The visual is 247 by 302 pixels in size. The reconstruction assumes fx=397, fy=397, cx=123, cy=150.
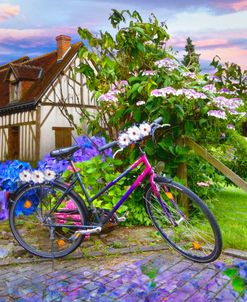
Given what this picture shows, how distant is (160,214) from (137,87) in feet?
5.40

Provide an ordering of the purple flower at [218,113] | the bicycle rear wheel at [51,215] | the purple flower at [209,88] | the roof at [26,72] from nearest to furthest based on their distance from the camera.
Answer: the bicycle rear wheel at [51,215], the purple flower at [218,113], the purple flower at [209,88], the roof at [26,72]

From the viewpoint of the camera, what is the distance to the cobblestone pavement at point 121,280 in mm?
2717

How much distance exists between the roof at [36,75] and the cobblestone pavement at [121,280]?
48.0 ft

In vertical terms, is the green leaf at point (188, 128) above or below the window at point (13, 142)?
above

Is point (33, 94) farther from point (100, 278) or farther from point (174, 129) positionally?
point (100, 278)

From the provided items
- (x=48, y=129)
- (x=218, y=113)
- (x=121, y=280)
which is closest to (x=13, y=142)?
(x=48, y=129)

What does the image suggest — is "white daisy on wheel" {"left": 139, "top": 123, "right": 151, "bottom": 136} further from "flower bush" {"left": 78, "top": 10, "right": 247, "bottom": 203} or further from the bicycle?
"flower bush" {"left": 78, "top": 10, "right": 247, "bottom": 203}

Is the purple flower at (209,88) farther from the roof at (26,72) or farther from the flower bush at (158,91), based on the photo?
the roof at (26,72)

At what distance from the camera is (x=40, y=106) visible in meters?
17.7

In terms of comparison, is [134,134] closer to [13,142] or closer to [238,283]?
[238,283]

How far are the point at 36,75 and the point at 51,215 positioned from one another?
681 inches

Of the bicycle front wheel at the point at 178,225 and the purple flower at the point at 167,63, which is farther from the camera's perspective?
the purple flower at the point at 167,63

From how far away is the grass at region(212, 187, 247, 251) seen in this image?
3839 millimetres

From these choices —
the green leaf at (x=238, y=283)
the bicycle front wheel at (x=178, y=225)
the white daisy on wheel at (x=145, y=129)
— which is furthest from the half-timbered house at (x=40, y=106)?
the green leaf at (x=238, y=283)
